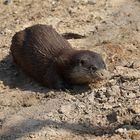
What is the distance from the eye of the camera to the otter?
5.72 m

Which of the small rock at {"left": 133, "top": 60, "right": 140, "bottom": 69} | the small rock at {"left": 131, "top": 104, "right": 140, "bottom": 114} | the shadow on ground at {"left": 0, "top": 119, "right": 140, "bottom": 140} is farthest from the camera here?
the small rock at {"left": 133, "top": 60, "right": 140, "bottom": 69}

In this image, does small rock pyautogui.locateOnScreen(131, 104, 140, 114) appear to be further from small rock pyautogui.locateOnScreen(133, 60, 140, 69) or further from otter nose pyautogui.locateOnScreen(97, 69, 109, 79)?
small rock pyautogui.locateOnScreen(133, 60, 140, 69)

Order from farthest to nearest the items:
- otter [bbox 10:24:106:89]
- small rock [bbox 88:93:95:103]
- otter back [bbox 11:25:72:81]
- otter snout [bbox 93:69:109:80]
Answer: otter back [bbox 11:25:72:81], otter [bbox 10:24:106:89], otter snout [bbox 93:69:109:80], small rock [bbox 88:93:95:103]

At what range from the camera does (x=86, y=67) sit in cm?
572

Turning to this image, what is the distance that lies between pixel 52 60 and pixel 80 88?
48 centimetres

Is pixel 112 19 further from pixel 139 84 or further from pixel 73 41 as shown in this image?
pixel 139 84

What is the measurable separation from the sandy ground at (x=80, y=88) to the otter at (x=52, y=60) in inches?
4.5

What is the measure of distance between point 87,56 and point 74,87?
364 millimetres

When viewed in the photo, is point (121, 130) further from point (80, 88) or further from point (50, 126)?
point (80, 88)

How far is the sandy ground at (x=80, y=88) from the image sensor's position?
4863 mm

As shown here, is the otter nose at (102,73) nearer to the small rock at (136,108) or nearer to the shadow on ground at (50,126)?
the small rock at (136,108)

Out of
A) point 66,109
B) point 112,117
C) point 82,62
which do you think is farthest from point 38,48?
point 112,117

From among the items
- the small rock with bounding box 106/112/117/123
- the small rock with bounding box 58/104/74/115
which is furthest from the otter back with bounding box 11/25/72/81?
the small rock with bounding box 106/112/117/123

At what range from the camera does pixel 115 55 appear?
20.4 ft
